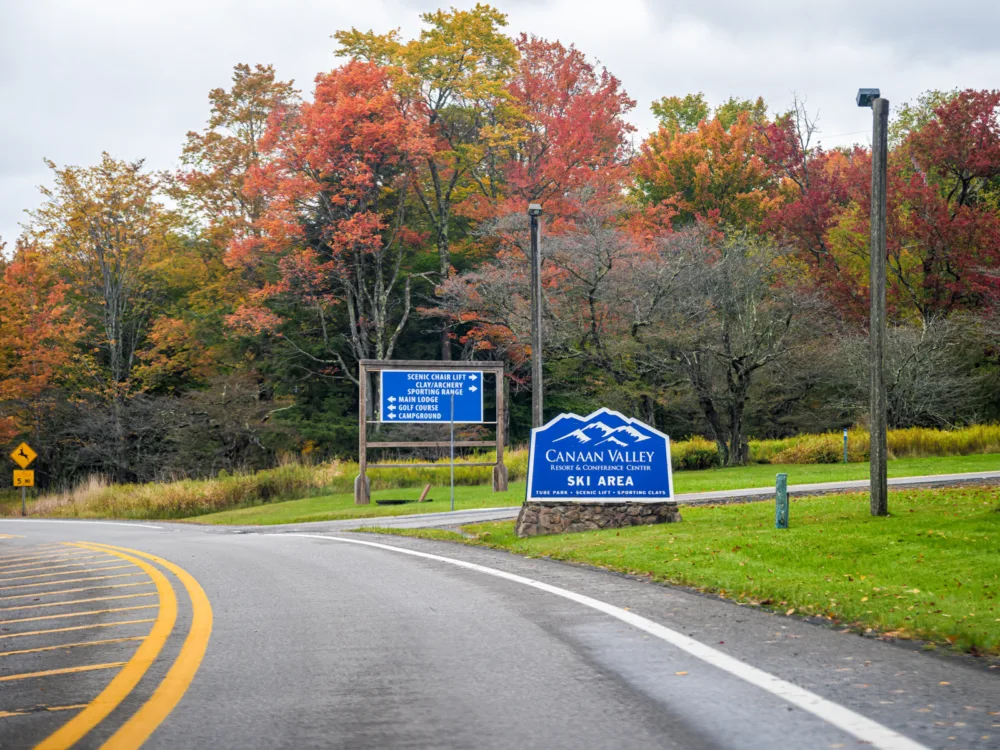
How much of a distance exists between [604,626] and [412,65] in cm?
4141

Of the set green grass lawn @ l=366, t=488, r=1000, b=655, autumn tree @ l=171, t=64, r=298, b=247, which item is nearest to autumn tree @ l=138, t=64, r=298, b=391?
autumn tree @ l=171, t=64, r=298, b=247

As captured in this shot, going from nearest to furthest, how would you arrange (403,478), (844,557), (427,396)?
(844,557) < (427,396) < (403,478)

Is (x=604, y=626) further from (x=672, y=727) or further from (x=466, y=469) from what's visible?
(x=466, y=469)

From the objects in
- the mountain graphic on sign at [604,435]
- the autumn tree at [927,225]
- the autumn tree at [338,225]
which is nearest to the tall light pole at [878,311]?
the mountain graphic on sign at [604,435]

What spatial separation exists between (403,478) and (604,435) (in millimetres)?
20270

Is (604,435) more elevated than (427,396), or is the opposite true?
(427,396)

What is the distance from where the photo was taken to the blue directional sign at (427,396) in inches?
1138

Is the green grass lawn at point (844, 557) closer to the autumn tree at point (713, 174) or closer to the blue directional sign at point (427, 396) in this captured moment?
the blue directional sign at point (427, 396)

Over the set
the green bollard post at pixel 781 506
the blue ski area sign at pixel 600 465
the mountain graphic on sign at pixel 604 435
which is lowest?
the green bollard post at pixel 781 506

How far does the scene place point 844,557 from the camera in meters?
11.6

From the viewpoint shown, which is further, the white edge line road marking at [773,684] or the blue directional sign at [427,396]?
the blue directional sign at [427,396]

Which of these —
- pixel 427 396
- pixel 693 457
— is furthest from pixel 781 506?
pixel 693 457

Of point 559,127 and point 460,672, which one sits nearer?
point 460,672

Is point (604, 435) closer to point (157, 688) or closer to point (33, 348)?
point (157, 688)
